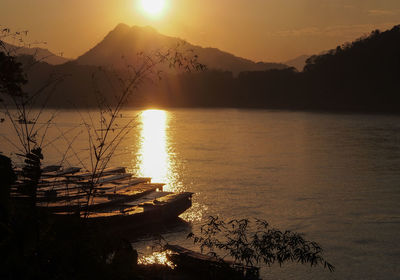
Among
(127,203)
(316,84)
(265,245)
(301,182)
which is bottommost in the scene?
(301,182)

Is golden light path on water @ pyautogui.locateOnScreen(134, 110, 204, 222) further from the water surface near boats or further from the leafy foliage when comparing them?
the leafy foliage

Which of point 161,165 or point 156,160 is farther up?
point 156,160

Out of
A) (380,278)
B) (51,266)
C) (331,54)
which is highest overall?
(331,54)

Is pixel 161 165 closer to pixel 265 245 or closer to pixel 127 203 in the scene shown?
pixel 127 203

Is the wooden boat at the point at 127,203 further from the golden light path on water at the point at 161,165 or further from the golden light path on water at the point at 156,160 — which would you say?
the golden light path on water at the point at 156,160

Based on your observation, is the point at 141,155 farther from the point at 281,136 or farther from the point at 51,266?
the point at 51,266

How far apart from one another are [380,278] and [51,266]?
17.9m

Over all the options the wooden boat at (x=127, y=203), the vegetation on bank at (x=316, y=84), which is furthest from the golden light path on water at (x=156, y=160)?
the vegetation on bank at (x=316, y=84)

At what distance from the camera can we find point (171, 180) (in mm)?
41906

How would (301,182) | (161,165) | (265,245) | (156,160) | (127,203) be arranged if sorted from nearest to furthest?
1. (265,245)
2. (127,203)
3. (301,182)
4. (161,165)
5. (156,160)

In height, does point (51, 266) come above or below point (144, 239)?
above

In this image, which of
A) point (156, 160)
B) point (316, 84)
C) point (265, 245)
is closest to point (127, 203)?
point (265, 245)

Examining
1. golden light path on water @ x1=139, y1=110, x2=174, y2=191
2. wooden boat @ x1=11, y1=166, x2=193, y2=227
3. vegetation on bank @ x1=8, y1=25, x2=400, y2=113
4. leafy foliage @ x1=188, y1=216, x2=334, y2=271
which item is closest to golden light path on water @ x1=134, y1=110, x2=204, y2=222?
golden light path on water @ x1=139, y1=110, x2=174, y2=191

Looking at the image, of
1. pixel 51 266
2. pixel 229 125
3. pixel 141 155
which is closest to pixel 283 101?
pixel 229 125
